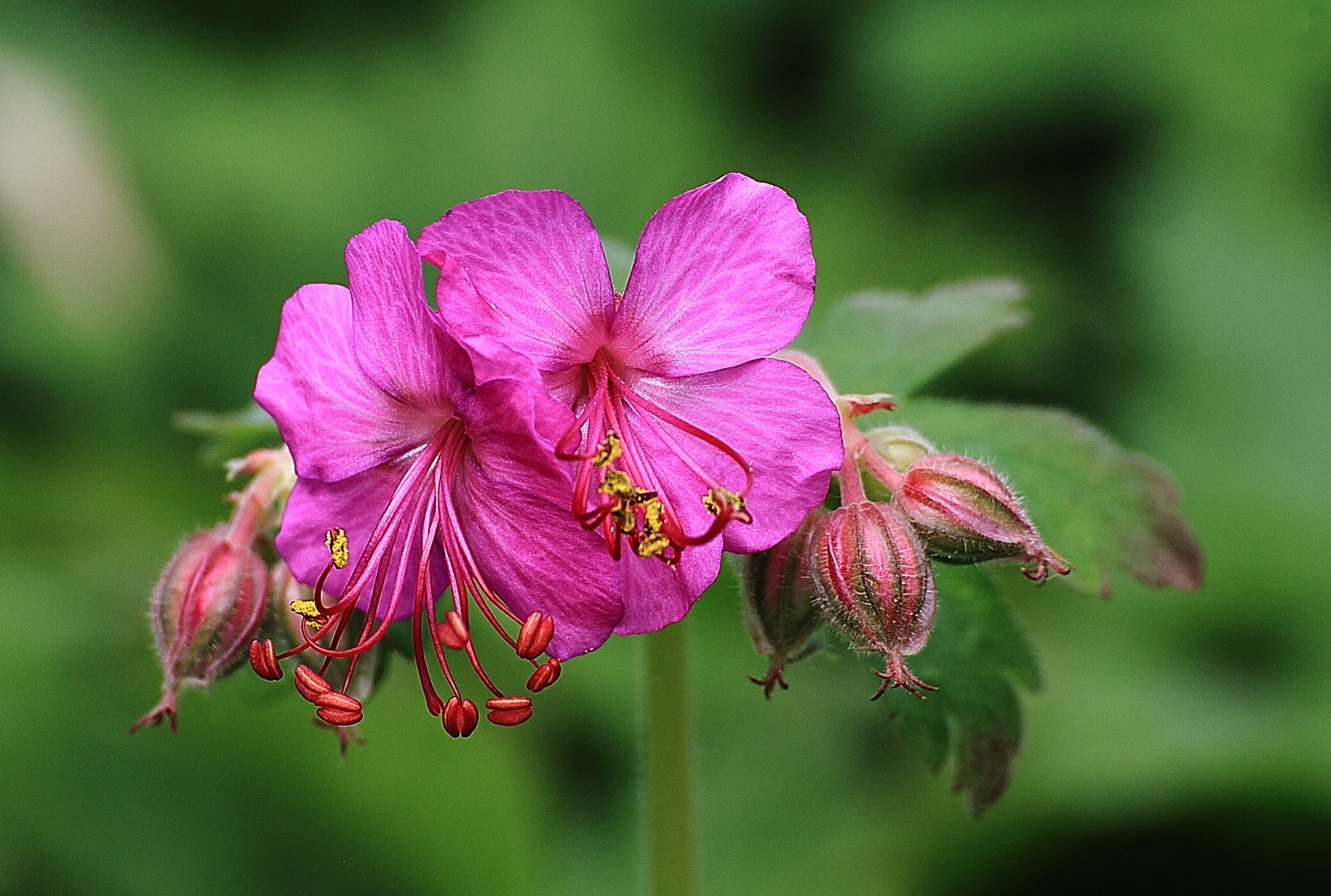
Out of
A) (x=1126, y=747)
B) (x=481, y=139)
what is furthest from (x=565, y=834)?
(x=481, y=139)

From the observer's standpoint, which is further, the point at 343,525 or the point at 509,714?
the point at 343,525

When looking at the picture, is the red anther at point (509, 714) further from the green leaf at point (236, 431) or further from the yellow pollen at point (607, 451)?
the green leaf at point (236, 431)

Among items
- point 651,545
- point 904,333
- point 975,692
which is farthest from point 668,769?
point 904,333

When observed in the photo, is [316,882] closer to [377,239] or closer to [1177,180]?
[377,239]

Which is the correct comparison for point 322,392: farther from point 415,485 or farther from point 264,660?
point 264,660

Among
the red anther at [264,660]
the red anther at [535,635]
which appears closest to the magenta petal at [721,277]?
the red anther at [535,635]

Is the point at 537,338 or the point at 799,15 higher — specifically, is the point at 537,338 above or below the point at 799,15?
above

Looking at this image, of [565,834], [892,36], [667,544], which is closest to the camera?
[667,544]
